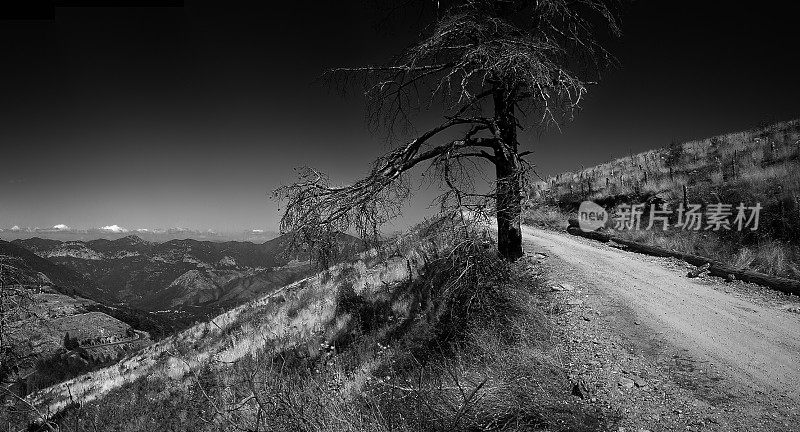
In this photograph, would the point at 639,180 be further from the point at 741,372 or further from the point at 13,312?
the point at 13,312

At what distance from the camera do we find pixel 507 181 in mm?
6156

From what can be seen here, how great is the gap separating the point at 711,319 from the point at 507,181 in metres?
4.14

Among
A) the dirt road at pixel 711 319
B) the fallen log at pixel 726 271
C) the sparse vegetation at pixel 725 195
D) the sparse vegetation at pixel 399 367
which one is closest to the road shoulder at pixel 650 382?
the dirt road at pixel 711 319

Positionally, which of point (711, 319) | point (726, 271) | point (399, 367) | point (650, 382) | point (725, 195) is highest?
point (725, 195)

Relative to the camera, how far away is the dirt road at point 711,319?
4559 mm

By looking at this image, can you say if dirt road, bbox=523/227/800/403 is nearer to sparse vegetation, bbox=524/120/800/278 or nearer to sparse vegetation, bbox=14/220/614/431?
sparse vegetation, bbox=14/220/614/431

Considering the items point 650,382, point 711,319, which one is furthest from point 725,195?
point 650,382

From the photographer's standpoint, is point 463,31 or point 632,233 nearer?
point 463,31

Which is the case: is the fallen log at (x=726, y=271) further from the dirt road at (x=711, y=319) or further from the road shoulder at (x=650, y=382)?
the road shoulder at (x=650, y=382)

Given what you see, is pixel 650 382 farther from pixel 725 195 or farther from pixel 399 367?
pixel 725 195

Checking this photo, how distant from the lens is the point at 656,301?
694cm

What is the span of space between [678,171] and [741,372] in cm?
1693

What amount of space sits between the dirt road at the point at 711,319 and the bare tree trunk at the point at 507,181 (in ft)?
5.50

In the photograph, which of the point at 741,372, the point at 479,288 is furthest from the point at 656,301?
the point at 479,288
